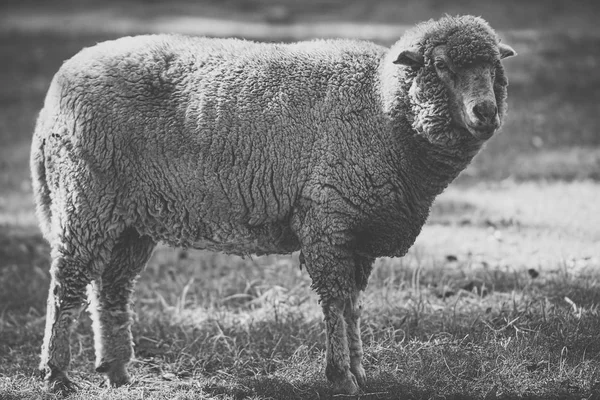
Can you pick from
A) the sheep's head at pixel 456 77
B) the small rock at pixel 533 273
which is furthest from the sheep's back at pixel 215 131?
the small rock at pixel 533 273

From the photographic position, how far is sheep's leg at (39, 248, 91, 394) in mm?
4828

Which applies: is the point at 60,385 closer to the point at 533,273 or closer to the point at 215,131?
the point at 215,131

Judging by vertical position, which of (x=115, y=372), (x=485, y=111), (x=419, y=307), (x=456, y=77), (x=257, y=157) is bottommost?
(x=115, y=372)

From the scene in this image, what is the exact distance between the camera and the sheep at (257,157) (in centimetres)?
460

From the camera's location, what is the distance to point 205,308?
20.3ft

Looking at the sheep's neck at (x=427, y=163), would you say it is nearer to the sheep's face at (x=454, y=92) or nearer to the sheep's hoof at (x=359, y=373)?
the sheep's face at (x=454, y=92)

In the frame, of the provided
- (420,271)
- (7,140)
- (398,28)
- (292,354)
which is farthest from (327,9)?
(292,354)

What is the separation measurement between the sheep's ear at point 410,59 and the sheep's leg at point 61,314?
239 cm

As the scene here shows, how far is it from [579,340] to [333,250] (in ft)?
6.05

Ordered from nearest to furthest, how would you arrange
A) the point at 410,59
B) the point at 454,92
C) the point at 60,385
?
1. the point at 454,92
2. the point at 410,59
3. the point at 60,385

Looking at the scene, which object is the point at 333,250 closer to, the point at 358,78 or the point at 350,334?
the point at 350,334

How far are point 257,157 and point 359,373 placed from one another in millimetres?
1538

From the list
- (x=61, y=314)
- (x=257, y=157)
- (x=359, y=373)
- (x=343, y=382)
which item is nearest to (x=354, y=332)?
(x=359, y=373)

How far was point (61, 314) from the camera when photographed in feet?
15.9
